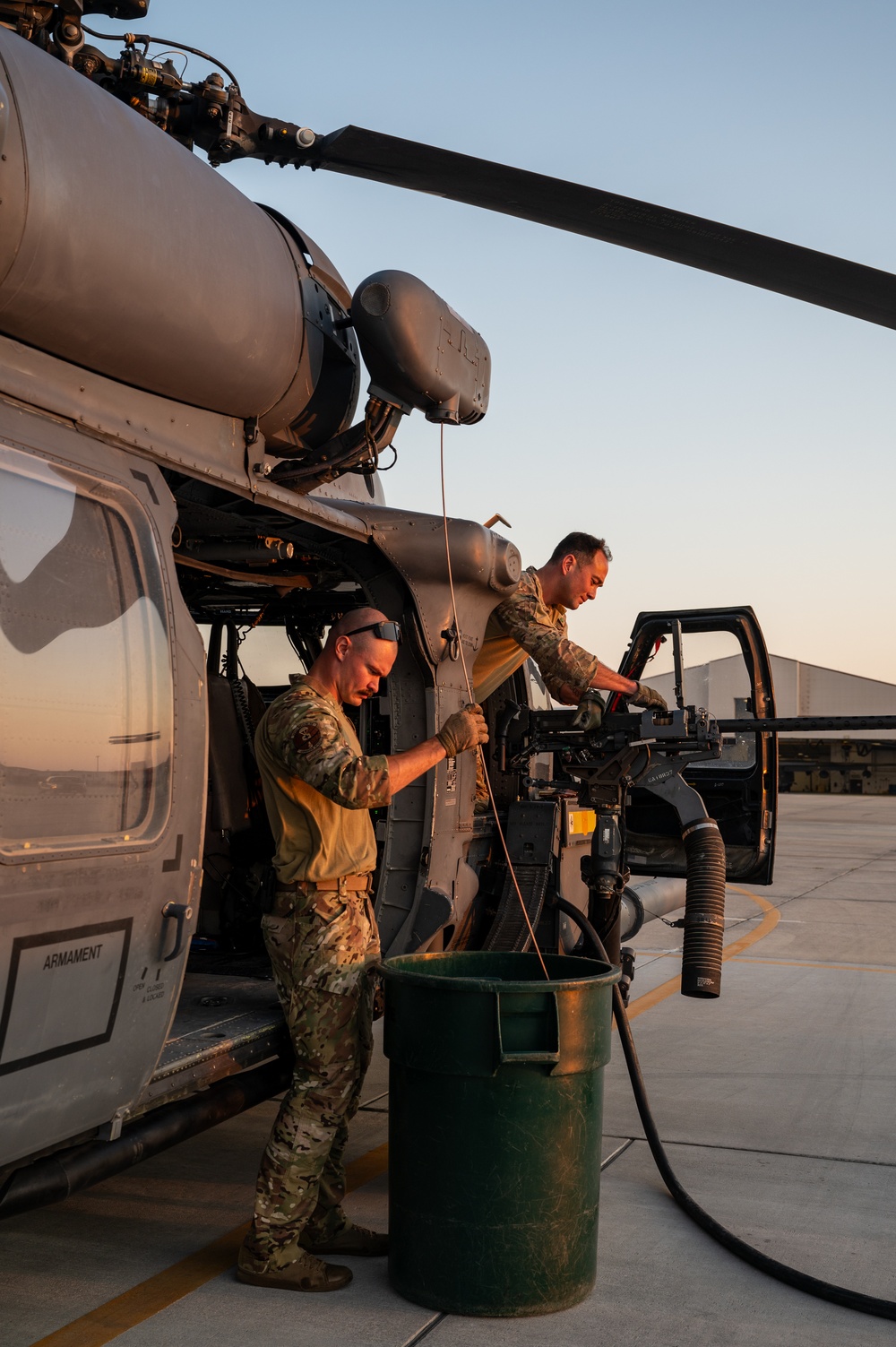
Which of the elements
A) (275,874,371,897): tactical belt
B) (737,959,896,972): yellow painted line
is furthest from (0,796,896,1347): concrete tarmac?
(737,959,896,972): yellow painted line

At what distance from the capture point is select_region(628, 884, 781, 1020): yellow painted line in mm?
8383

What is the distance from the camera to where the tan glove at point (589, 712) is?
5.69m

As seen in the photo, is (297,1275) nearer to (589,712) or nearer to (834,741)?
(589,712)

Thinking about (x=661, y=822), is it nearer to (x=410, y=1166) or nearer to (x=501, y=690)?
(x=501, y=690)

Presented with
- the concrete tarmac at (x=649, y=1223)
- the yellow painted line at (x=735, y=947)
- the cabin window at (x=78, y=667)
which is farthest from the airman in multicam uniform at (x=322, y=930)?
the yellow painted line at (x=735, y=947)

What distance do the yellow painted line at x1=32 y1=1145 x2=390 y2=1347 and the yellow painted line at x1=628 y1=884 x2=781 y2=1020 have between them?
4.27 meters

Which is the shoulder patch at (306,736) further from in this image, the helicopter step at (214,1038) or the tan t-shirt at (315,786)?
the helicopter step at (214,1038)

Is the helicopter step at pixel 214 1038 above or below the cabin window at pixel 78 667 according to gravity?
below

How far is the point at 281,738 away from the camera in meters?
4.01

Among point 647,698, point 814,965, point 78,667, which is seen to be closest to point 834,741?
point 814,965

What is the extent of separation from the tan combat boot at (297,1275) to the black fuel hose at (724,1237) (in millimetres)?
1278

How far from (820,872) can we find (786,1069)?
34.6 feet

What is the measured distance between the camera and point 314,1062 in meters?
3.94

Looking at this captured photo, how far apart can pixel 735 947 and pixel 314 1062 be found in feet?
24.6
